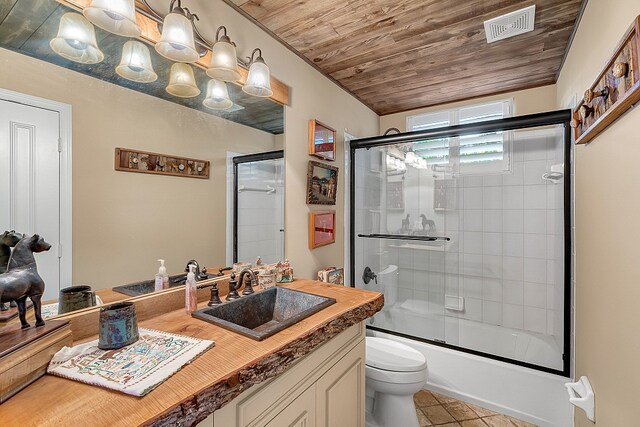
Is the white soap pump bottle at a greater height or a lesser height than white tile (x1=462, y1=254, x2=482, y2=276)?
greater

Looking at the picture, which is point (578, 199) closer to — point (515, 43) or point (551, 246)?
point (551, 246)

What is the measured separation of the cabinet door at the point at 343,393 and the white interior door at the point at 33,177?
39.2 inches

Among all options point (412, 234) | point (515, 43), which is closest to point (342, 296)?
point (412, 234)

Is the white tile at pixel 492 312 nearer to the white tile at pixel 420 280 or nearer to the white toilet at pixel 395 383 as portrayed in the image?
the white tile at pixel 420 280

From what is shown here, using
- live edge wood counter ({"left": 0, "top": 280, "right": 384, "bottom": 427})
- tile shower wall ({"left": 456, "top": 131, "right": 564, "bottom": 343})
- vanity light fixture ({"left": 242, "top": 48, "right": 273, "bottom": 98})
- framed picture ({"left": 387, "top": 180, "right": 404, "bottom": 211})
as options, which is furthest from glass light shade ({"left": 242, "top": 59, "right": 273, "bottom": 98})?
tile shower wall ({"left": 456, "top": 131, "right": 564, "bottom": 343})

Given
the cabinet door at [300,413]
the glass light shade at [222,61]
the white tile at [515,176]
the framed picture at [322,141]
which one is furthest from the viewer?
the white tile at [515,176]

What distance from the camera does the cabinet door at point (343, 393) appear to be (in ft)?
3.76

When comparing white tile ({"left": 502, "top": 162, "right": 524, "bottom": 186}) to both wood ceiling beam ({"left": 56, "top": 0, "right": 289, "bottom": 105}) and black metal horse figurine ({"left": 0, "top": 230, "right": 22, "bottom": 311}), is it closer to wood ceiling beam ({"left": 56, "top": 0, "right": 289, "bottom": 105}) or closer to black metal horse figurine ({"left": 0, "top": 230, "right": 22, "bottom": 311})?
wood ceiling beam ({"left": 56, "top": 0, "right": 289, "bottom": 105})

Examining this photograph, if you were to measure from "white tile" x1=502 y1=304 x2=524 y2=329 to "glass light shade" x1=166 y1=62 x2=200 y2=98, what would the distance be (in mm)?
2831

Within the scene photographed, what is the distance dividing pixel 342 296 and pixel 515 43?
6.19ft

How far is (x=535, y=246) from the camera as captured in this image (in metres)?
2.47

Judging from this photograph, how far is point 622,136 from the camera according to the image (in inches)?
42.0

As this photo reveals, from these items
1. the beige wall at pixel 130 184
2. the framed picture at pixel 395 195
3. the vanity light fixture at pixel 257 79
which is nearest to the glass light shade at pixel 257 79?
the vanity light fixture at pixel 257 79

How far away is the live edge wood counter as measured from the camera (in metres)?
0.60
